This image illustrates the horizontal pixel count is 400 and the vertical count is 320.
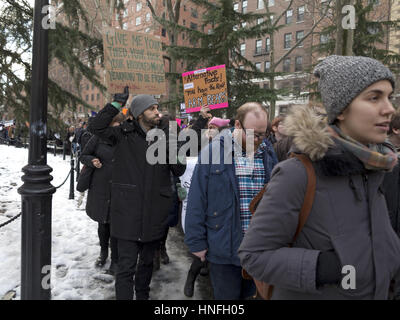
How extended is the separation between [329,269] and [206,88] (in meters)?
4.53

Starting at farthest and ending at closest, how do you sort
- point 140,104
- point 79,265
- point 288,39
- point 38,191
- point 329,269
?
point 288,39 < point 79,265 < point 140,104 < point 38,191 < point 329,269

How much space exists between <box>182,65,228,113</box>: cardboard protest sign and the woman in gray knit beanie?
12.7ft

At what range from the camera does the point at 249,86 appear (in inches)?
361

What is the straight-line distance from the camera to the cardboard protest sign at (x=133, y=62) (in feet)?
13.7

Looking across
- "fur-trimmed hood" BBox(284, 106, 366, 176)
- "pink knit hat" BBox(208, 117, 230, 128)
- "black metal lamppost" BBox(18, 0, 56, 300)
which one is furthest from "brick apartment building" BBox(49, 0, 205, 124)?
"fur-trimmed hood" BBox(284, 106, 366, 176)

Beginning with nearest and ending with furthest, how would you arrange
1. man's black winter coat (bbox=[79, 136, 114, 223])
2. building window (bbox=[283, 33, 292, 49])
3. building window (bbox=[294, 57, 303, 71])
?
man's black winter coat (bbox=[79, 136, 114, 223]) → building window (bbox=[294, 57, 303, 71]) → building window (bbox=[283, 33, 292, 49])

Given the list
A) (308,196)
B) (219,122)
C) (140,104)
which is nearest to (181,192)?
(219,122)

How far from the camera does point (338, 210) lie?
1.32m

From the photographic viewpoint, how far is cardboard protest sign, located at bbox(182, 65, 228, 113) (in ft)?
17.4

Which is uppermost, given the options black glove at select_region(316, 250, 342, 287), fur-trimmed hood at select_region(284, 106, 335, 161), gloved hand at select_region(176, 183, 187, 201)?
fur-trimmed hood at select_region(284, 106, 335, 161)

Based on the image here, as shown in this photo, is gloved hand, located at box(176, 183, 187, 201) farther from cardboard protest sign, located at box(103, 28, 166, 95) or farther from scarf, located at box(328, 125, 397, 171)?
scarf, located at box(328, 125, 397, 171)

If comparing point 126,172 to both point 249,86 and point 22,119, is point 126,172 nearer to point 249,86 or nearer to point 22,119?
point 22,119

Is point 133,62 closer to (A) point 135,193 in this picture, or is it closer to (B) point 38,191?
(A) point 135,193

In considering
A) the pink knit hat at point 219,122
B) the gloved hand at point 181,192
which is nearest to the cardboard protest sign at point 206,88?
the pink knit hat at point 219,122
